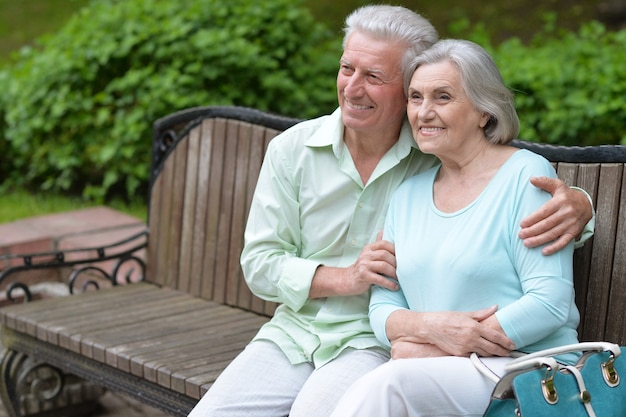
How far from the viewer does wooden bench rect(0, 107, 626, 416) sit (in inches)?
154

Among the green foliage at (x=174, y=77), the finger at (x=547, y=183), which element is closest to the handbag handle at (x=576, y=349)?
the finger at (x=547, y=183)

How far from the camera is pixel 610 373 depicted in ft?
8.99

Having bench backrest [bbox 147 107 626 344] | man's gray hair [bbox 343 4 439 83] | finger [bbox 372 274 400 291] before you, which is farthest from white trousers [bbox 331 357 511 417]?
bench backrest [bbox 147 107 626 344]

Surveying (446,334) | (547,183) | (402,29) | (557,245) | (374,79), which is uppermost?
(402,29)

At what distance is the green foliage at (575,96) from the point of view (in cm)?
594

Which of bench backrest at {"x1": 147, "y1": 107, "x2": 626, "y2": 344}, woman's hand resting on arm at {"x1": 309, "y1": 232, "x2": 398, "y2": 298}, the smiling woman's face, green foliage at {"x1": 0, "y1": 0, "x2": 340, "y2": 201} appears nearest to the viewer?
the smiling woman's face

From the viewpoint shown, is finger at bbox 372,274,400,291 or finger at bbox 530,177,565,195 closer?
finger at bbox 530,177,565,195

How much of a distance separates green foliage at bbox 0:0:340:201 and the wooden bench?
1.58 m

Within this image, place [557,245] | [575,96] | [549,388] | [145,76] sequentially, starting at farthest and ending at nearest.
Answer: [145,76]
[575,96]
[557,245]
[549,388]

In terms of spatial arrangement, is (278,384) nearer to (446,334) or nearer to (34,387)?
(446,334)

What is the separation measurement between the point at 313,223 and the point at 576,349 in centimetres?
102

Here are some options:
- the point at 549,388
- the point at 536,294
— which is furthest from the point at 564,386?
the point at 536,294

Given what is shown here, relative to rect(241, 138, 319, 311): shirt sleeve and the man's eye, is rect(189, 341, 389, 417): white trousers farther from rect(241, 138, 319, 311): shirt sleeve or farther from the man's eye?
the man's eye

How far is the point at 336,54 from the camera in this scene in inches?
298
